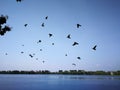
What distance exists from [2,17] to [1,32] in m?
1.23

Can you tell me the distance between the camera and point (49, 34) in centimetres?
2166

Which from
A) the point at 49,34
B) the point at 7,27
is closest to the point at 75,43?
the point at 49,34

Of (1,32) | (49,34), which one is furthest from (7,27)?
(49,34)

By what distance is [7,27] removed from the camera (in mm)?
18016

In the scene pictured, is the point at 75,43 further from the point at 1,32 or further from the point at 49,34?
the point at 1,32

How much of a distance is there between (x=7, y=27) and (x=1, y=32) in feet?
2.26

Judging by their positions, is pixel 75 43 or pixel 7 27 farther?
pixel 75 43

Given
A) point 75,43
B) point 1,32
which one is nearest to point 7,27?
point 1,32

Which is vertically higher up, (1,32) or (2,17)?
(2,17)

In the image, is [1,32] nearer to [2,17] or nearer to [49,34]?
[2,17]

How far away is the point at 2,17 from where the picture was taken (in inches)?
685

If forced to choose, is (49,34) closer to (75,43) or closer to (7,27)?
(75,43)

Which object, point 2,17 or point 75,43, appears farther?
point 75,43

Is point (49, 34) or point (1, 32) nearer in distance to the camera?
point (1, 32)
